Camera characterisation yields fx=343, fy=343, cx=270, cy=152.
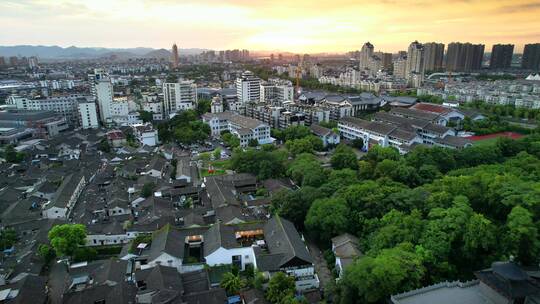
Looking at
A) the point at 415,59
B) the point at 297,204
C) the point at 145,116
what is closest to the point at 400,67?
the point at 415,59

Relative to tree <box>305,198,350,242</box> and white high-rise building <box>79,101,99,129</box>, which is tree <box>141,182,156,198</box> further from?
white high-rise building <box>79,101,99,129</box>

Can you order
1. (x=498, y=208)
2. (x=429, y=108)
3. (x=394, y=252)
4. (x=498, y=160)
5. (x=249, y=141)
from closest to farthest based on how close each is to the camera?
(x=394, y=252) < (x=498, y=208) < (x=498, y=160) < (x=249, y=141) < (x=429, y=108)

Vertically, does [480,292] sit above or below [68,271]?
above

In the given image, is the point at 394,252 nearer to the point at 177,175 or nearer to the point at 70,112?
the point at 177,175

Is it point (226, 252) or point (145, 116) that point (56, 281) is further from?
point (145, 116)

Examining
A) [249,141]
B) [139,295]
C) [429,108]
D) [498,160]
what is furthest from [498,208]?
[429,108]

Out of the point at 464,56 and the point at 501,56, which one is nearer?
Result: the point at 464,56

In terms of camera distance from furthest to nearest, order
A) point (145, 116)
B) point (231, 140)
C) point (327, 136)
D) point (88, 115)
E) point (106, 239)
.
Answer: point (145, 116) < point (88, 115) < point (231, 140) < point (327, 136) < point (106, 239)

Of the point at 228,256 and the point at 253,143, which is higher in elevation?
the point at 253,143

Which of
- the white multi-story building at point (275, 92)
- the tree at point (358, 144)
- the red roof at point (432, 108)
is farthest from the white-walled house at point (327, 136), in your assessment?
the white multi-story building at point (275, 92)
